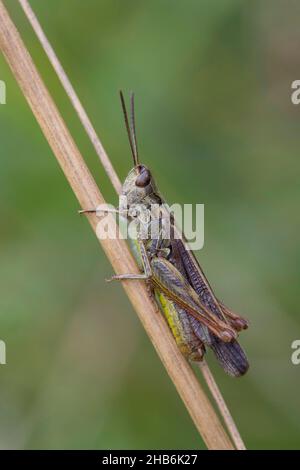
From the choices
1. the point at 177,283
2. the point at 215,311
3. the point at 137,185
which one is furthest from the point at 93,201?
the point at 215,311

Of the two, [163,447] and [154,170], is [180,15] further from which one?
[163,447]

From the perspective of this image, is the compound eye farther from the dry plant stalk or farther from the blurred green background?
the blurred green background

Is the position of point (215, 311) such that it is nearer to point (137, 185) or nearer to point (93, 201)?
point (137, 185)

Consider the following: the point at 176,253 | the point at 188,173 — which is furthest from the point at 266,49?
the point at 176,253

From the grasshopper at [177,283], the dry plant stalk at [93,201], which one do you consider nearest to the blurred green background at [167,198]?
the grasshopper at [177,283]

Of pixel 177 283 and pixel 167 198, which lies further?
pixel 167 198
